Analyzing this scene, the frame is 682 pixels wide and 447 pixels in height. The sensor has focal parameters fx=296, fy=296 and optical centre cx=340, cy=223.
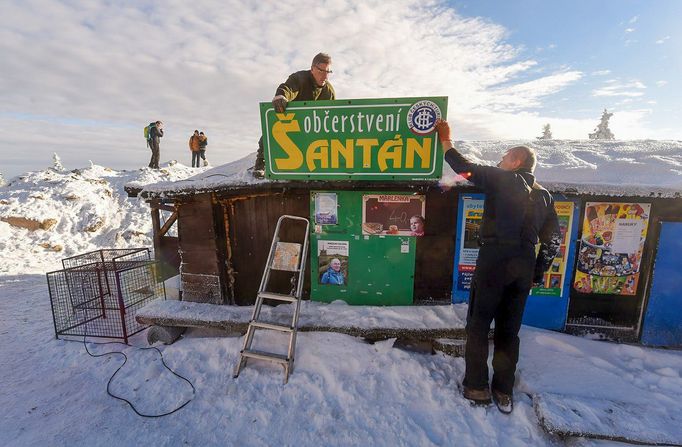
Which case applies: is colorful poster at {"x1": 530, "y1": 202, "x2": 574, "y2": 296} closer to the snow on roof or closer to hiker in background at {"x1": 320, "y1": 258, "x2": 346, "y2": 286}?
the snow on roof

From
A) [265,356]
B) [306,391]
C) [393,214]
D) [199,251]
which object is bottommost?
[306,391]

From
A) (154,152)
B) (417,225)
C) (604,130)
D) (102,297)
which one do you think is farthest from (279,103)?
(604,130)

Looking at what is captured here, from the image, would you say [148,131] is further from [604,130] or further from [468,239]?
[604,130]

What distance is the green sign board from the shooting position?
4.69m

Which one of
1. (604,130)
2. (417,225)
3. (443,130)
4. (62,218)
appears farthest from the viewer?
(604,130)

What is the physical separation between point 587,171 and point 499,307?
3.35m

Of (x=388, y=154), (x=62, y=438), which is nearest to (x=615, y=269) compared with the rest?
(x=388, y=154)

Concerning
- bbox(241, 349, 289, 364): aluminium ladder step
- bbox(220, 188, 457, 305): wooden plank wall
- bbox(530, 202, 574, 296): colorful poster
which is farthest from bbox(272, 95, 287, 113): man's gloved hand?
bbox(530, 202, 574, 296): colorful poster

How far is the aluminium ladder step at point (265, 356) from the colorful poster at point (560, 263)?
4384 mm

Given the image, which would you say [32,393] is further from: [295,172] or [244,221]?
[295,172]

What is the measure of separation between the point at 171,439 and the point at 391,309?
3.56 metres

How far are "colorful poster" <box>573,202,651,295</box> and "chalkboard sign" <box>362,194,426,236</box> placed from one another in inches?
111

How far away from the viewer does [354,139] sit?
4.88 meters

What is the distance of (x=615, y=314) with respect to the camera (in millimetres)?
5406
